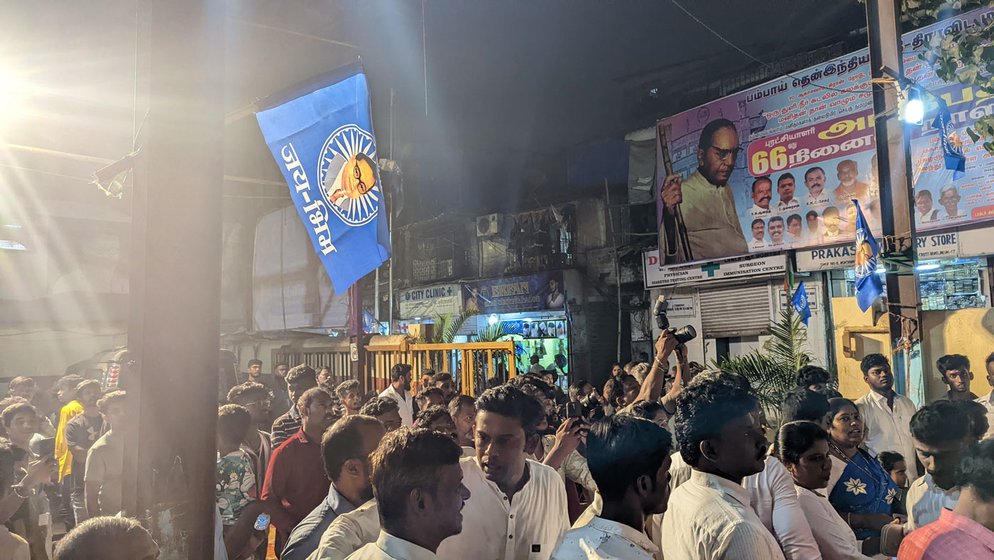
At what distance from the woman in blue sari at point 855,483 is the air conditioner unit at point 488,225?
21118mm

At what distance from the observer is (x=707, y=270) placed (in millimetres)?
17031

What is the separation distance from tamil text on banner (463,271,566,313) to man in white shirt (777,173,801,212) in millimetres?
8063

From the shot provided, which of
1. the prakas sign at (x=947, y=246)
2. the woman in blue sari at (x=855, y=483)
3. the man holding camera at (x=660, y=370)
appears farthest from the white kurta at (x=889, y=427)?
the prakas sign at (x=947, y=246)

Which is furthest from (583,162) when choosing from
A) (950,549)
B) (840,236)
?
(950,549)

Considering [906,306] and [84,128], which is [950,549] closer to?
[906,306]

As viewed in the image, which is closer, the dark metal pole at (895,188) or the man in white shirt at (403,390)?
the dark metal pole at (895,188)

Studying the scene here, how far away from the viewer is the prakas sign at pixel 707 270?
15.5 m

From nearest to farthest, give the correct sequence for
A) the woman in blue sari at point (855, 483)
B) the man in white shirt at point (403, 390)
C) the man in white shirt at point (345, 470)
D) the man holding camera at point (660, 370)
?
the man in white shirt at point (345, 470) → the woman in blue sari at point (855, 483) → the man holding camera at point (660, 370) → the man in white shirt at point (403, 390)

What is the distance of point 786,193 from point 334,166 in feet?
43.0

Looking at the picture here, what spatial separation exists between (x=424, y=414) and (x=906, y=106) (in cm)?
583

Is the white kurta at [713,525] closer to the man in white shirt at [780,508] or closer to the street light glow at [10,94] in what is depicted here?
the man in white shirt at [780,508]

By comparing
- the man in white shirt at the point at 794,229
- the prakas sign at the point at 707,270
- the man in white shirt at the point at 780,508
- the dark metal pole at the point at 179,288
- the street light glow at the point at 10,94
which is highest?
the street light glow at the point at 10,94

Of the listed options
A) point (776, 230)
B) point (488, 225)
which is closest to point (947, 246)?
point (776, 230)

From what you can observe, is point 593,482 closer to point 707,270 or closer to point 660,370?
point 660,370
